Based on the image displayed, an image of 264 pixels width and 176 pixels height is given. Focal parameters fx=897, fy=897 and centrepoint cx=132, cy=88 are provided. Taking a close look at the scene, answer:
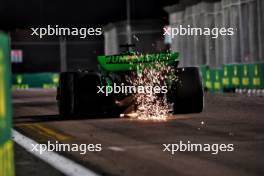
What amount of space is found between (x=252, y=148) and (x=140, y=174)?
9.18 ft

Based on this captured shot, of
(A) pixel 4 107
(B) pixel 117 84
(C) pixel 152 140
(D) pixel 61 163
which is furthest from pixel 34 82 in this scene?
(A) pixel 4 107

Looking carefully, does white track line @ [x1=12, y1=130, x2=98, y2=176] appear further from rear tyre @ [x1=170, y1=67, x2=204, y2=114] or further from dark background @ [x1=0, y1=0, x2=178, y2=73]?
dark background @ [x1=0, y1=0, x2=178, y2=73]

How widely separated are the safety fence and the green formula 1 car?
1508 centimetres

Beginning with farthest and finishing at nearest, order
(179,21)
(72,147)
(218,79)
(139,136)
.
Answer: (179,21), (218,79), (139,136), (72,147)

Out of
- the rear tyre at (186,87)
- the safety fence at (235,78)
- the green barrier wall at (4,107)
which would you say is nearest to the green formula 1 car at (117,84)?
the rear tyre at (186,87)

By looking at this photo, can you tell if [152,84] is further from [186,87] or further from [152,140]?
[152,140]

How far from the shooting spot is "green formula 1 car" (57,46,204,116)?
753 inches

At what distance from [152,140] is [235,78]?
24813mm

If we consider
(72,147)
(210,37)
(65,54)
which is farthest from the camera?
(65,54)

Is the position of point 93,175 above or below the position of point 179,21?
below

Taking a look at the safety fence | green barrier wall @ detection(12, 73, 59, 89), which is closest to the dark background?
green barrier wall @ detection(12, 73, 59, 89)

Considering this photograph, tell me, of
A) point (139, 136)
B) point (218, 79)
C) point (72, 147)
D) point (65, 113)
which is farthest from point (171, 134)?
point (218, 79)

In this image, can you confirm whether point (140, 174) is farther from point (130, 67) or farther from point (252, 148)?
point (130, 67)

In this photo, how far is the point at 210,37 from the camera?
51500 millimetres
